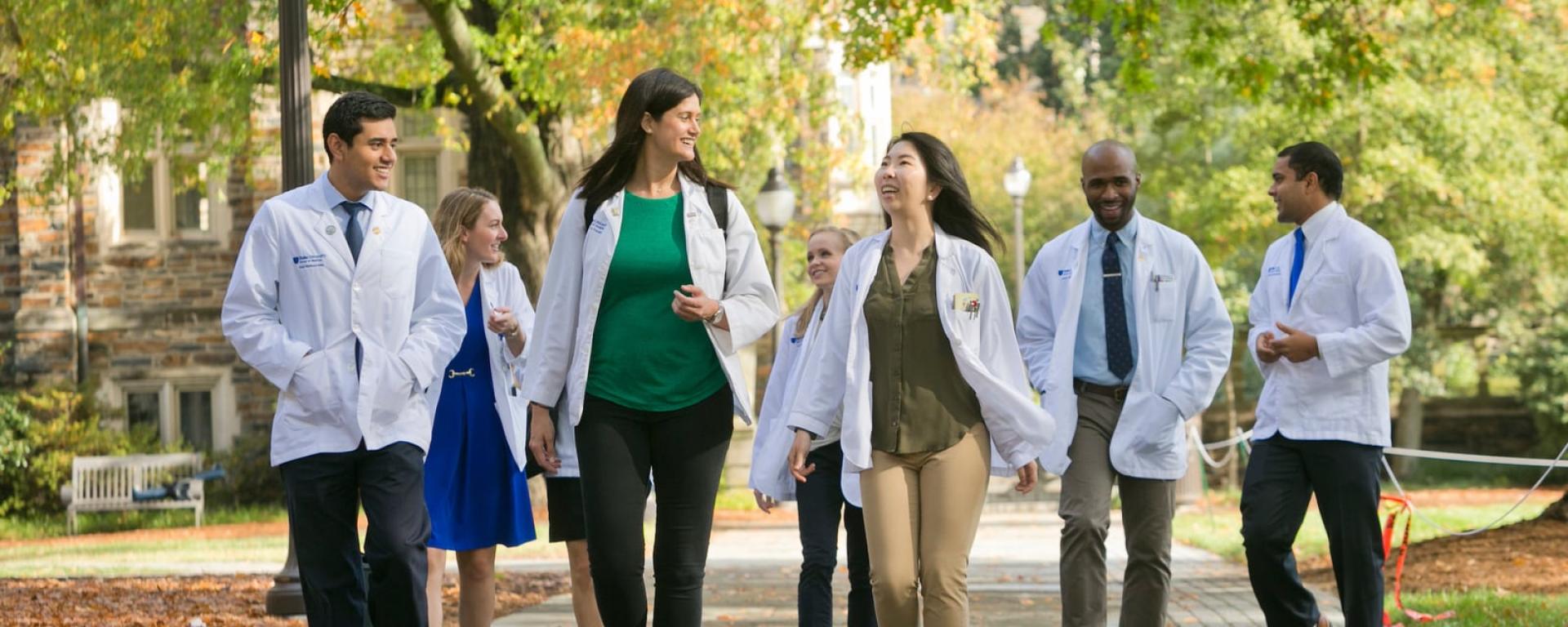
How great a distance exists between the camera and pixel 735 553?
51.9ft

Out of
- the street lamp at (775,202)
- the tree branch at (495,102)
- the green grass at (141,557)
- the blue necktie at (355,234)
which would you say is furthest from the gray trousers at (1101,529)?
the street lamp at (775,202)

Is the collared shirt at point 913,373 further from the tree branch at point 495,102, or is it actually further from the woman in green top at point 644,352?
the tree branch at point 495,102

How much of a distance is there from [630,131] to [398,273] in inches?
34.2

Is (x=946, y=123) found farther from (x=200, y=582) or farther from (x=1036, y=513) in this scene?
(x=200, y=582)

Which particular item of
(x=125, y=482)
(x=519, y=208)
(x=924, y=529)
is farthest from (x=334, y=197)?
(x=125, y=482)

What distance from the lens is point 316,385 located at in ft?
18.9

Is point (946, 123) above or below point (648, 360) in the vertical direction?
above

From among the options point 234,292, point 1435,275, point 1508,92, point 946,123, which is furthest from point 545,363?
point 946,123

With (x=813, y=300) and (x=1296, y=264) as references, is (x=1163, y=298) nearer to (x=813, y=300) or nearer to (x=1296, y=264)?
(x=1296, y=264)

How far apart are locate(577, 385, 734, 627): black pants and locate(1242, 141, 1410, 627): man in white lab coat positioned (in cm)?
258

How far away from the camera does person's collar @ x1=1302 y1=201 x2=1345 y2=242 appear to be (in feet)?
24.4

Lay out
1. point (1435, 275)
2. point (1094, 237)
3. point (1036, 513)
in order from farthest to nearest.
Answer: point (1435, 275) < point (1036, 513) < point (1094, 237)

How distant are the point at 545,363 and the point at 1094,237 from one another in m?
2.39

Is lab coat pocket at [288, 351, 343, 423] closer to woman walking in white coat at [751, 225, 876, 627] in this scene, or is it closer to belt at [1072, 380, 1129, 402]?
woman walking in white coat at [751, 225, 876, 627]
